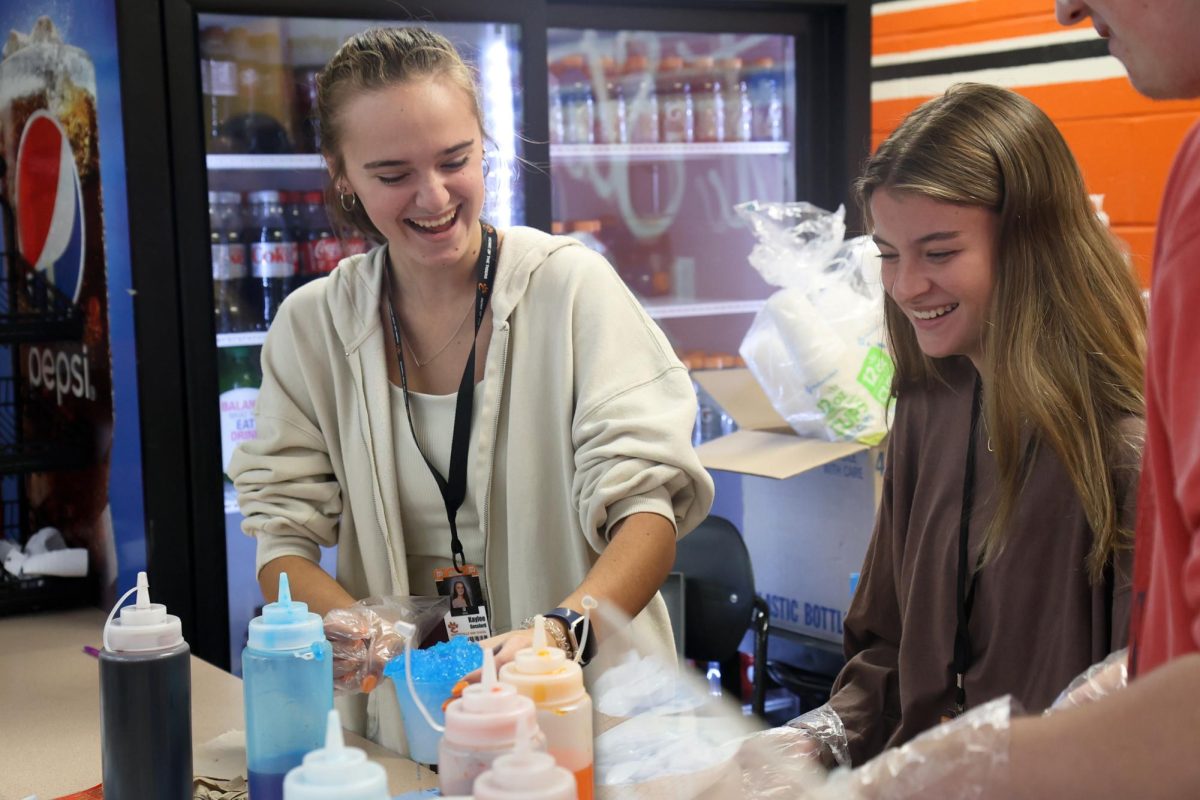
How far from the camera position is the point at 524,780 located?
2.82 ft

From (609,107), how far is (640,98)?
108 millimetres

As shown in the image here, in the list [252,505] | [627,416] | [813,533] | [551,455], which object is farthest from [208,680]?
[813,533]

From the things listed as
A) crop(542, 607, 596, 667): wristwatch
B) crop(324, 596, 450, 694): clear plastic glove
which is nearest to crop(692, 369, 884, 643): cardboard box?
crop(542, 607, 596, 667): wristwatch

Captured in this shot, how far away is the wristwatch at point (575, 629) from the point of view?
4.98 feet

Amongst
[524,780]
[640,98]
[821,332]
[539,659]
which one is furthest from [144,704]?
[640,98]

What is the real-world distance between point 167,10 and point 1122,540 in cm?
206

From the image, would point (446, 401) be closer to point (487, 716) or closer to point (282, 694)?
point (282, 694)

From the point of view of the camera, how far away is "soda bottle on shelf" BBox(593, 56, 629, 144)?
395 cm

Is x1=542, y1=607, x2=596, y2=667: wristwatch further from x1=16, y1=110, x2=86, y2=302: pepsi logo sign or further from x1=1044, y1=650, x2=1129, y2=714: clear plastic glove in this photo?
x1=16, y1=110, x2=86, y2=302: pepsi logo sign

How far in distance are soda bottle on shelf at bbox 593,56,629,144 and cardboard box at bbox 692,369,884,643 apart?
0.90m

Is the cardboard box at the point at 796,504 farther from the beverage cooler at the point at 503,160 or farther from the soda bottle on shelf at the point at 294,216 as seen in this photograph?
the soda bottle on shelf at the point at 294,216

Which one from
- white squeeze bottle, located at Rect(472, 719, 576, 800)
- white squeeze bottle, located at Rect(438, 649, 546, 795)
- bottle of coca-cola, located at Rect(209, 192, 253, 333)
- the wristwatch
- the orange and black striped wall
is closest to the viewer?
white squeeze bottle, located at Rect(472, 719, 576, 800)

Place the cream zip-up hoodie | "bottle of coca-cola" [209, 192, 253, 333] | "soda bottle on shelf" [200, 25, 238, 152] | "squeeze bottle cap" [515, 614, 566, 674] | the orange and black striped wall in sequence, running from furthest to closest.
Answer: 1. the orange and black striped wall
2. "bottle of coca-cola" [209, 192, 253, 333]
3. "soda bottle on shelf" [200, 25, 238, 152]
4. the cream zip-up hoodie
5. "squeeze bottle cap" [515, 614, 566, 674]

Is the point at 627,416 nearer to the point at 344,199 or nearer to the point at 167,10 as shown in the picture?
the point at 344,199
